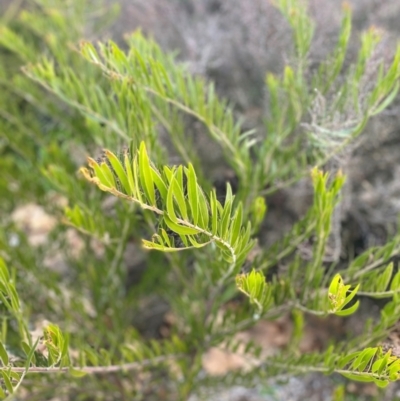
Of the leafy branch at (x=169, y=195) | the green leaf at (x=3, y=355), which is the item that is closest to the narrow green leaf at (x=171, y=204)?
the leafy branch at (x=169, y=195)

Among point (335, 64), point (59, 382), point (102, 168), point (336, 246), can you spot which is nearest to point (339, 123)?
point (335, 64)

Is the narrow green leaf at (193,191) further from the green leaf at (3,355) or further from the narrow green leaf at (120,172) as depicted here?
the green leaf at (3,355)

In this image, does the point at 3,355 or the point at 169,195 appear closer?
the point at 169,195

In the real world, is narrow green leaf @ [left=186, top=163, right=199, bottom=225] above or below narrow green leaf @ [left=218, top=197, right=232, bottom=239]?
above

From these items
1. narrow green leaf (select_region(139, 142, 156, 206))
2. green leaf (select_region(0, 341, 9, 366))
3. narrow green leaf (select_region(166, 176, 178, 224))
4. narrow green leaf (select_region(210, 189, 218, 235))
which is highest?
narrow green leaf (select_region(139, 142, 156, 206))

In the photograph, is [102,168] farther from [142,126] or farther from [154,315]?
[154,315]

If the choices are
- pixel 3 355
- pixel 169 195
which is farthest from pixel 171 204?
pixel 3 355

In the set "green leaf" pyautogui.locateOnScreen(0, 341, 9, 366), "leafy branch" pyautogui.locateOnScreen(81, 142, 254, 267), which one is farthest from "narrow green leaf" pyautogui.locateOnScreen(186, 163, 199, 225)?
"green leaf" pyautogui.locateOnScreen(0, 341, 9, 366)

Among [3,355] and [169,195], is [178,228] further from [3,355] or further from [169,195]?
[3,355]

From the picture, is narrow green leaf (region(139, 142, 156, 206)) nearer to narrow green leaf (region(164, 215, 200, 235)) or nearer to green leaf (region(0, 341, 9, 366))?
narrow green leaf (region(164, 215, 200, 235))
